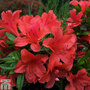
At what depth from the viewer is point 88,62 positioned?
91 cm

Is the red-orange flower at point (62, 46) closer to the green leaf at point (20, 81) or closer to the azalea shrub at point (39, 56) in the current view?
the azalea shrub at point (39, 56)

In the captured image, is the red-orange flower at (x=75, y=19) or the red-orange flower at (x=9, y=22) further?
the red-orange flower at (x=75, y=19)

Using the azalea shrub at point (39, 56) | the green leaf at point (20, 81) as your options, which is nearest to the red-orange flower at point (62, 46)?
the azalea shrub at point (39, 56)

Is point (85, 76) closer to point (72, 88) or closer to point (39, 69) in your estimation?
point (72, 88)

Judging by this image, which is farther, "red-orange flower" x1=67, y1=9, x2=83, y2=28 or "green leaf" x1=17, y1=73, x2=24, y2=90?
"red-orange flower" x1=67, y1=9, x2=83, y2=28

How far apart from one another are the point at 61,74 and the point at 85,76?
0.16m

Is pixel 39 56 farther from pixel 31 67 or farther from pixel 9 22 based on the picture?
pixel 9 22

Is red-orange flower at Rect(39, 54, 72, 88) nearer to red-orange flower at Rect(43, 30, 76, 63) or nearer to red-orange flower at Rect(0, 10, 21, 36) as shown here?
red-orange flower at Rect(43, 30, 76, 63)

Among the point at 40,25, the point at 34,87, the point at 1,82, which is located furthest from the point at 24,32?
the point at 34,87

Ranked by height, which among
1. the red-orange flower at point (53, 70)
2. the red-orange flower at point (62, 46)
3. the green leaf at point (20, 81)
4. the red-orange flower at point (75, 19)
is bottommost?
the green leaf at point (20, 81)

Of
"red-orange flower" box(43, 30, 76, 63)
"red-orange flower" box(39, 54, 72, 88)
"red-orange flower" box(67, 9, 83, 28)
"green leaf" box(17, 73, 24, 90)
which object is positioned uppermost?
"red-orange flower" box(67, 9, 83, 28)

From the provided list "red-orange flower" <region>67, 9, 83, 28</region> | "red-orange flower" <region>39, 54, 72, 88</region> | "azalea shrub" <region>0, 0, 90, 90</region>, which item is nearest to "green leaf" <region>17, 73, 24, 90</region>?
"azalea shrub" <region>0, 0, 90, 90</region>

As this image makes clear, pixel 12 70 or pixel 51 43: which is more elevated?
pixel 51 43

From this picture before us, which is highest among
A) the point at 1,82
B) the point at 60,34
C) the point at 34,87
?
the point at 60,34
